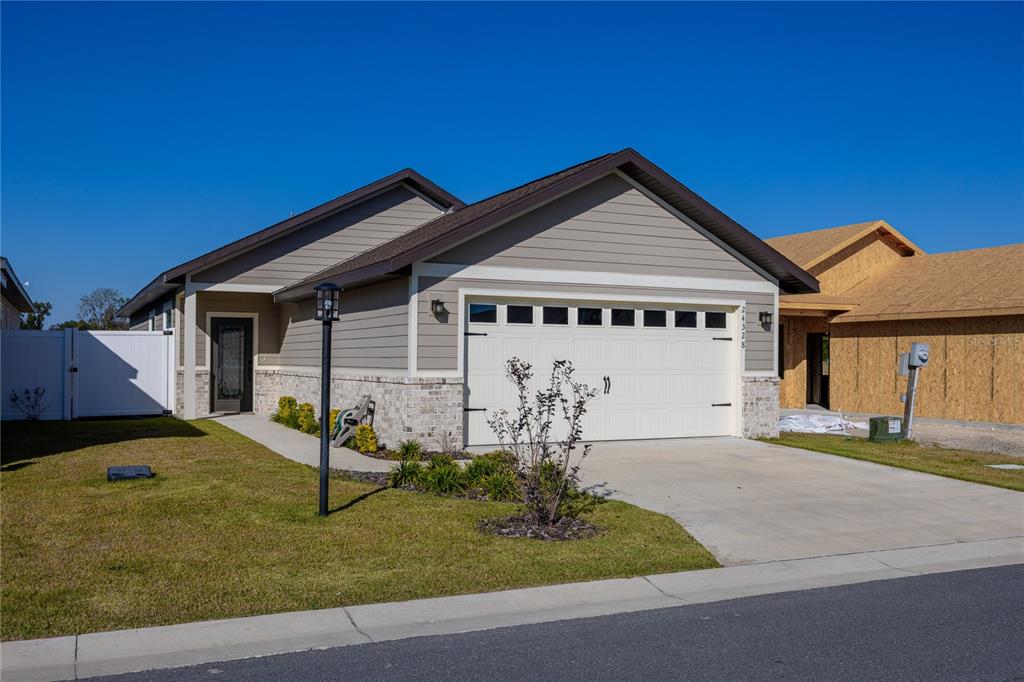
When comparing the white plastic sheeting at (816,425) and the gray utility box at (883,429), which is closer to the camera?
the gray utility box at (883,429)

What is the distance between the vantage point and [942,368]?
21.4 metres

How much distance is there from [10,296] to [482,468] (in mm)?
18010

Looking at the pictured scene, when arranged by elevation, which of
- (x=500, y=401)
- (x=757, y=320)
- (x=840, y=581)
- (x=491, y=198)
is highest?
(x=491, y=198)

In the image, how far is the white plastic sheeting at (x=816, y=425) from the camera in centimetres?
1970

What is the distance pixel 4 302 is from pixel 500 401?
1584 cm

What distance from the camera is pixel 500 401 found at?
14172mm

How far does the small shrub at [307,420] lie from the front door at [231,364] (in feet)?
11.9

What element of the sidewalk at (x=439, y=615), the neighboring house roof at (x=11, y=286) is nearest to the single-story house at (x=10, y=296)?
the neighboring house roof at (x=11, y=286)

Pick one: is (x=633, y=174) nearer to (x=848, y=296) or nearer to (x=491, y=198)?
(x=491, y=198)

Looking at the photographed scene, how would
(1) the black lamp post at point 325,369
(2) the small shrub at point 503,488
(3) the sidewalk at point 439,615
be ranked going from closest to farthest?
(3) the sidewalk at point 439,615 → (1) the black lamp post at point 325,369 → (2) the small shrub at point 503,488

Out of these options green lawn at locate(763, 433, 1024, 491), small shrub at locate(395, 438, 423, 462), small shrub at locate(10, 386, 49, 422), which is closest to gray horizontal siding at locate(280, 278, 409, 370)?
small shrub at locate(395, 438, 423, 462)

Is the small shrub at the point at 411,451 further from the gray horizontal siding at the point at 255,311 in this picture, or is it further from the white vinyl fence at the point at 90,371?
the white vinyl fence at the point at 90,371

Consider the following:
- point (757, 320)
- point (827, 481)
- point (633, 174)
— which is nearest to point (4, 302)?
point (633, 174)

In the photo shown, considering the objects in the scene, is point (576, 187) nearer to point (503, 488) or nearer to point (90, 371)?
point (503, 488)
